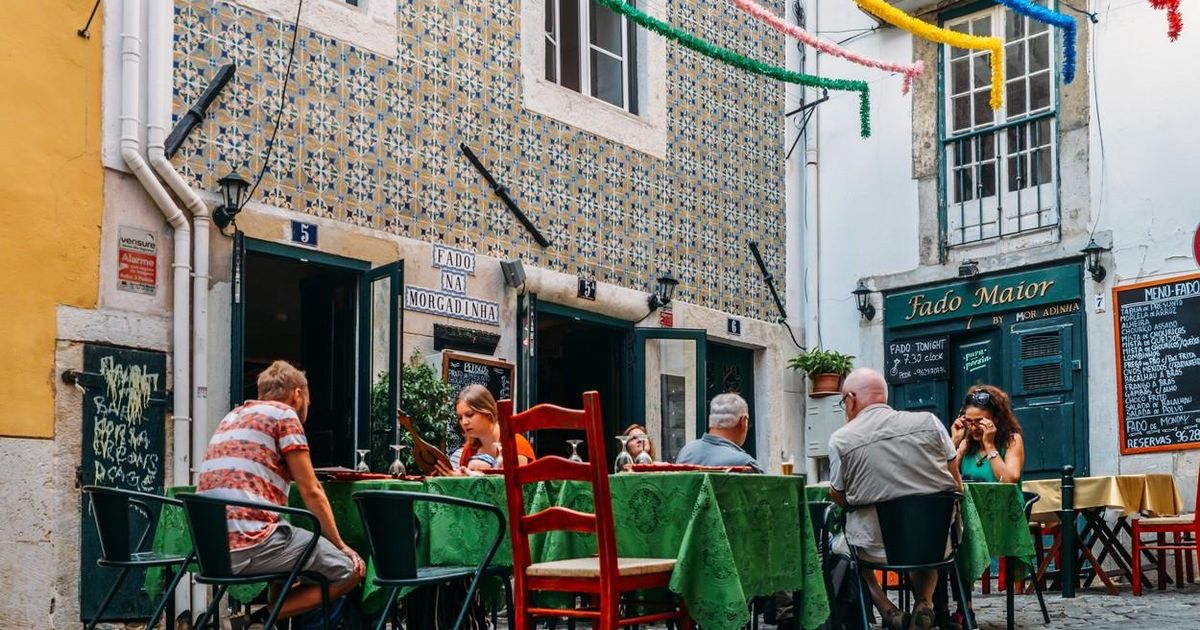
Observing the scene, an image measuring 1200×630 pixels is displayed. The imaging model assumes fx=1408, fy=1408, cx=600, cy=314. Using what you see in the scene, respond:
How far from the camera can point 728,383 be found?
12.5 m

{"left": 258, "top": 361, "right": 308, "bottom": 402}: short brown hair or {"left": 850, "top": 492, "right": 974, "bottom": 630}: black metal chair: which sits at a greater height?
{"left": 258, "top": 361, "right": 308, "bottom": 402}: short brown hair

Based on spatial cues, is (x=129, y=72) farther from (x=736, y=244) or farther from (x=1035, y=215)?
(x=1035, y=215)

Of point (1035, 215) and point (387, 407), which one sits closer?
point (387, 407)

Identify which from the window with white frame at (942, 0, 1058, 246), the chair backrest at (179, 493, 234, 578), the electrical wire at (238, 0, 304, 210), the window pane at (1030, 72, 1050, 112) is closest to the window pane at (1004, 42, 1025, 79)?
the window with white frame at (942, 0, 1058, 246)

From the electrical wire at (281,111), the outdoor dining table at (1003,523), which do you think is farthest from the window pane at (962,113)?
the electrical wire at (281,111)

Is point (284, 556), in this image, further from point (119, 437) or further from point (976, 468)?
point (976, 468)

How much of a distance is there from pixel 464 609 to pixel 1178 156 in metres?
8.62

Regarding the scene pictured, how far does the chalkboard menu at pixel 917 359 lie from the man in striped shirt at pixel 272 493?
832cm

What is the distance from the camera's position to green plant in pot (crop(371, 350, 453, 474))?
8.89 metres

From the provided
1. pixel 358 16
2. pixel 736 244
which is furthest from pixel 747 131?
pixel 358 16

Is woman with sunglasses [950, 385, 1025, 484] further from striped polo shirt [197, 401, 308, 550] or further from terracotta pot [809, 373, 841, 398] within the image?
terracotta pot [809, 373, 841, 398]

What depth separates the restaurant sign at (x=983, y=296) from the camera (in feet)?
37.3

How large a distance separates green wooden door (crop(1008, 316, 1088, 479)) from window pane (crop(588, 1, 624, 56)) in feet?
13.3

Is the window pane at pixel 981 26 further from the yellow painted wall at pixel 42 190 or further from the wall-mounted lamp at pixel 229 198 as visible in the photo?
the yellow painted wall at pixel 42 190
